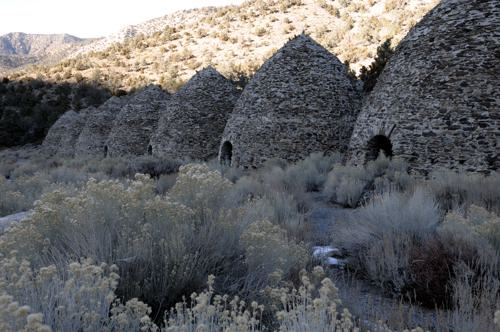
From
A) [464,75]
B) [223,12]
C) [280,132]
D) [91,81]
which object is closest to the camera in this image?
[464,75]

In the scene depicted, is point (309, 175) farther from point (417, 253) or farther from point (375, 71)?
point (375, 71)

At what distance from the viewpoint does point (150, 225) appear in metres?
2.91

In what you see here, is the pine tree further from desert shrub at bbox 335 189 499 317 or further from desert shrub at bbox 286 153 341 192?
desert shrub at bbox 335 189 499 317

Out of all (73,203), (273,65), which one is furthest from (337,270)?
(273,65)

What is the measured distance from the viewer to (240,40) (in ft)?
136

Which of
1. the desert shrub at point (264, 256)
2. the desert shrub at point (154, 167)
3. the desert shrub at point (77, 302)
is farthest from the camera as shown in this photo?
the desert shrub at point (154, 167)

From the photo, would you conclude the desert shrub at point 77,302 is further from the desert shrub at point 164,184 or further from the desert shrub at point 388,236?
the desert shrub at point 164,184

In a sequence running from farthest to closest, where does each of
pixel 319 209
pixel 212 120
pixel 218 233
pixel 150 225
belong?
pixel 212 120, pixel 319 209, pixel 218 233, pixel 150 225

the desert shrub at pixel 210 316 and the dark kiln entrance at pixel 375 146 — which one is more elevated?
the desert shrub at pixel 210 316

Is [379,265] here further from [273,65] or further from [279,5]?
[279,5]

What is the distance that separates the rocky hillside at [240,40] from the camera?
33.1 metres

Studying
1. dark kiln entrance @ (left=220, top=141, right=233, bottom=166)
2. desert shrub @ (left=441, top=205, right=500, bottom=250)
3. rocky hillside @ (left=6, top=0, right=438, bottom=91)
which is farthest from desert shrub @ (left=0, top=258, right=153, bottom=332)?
rocky hillside @ (left=6, top=0, right=438, bottom=91)

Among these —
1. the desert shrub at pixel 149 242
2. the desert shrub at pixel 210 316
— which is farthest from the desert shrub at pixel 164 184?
the desert shrub at pixel 210 316

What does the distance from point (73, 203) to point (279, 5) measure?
4598cm
